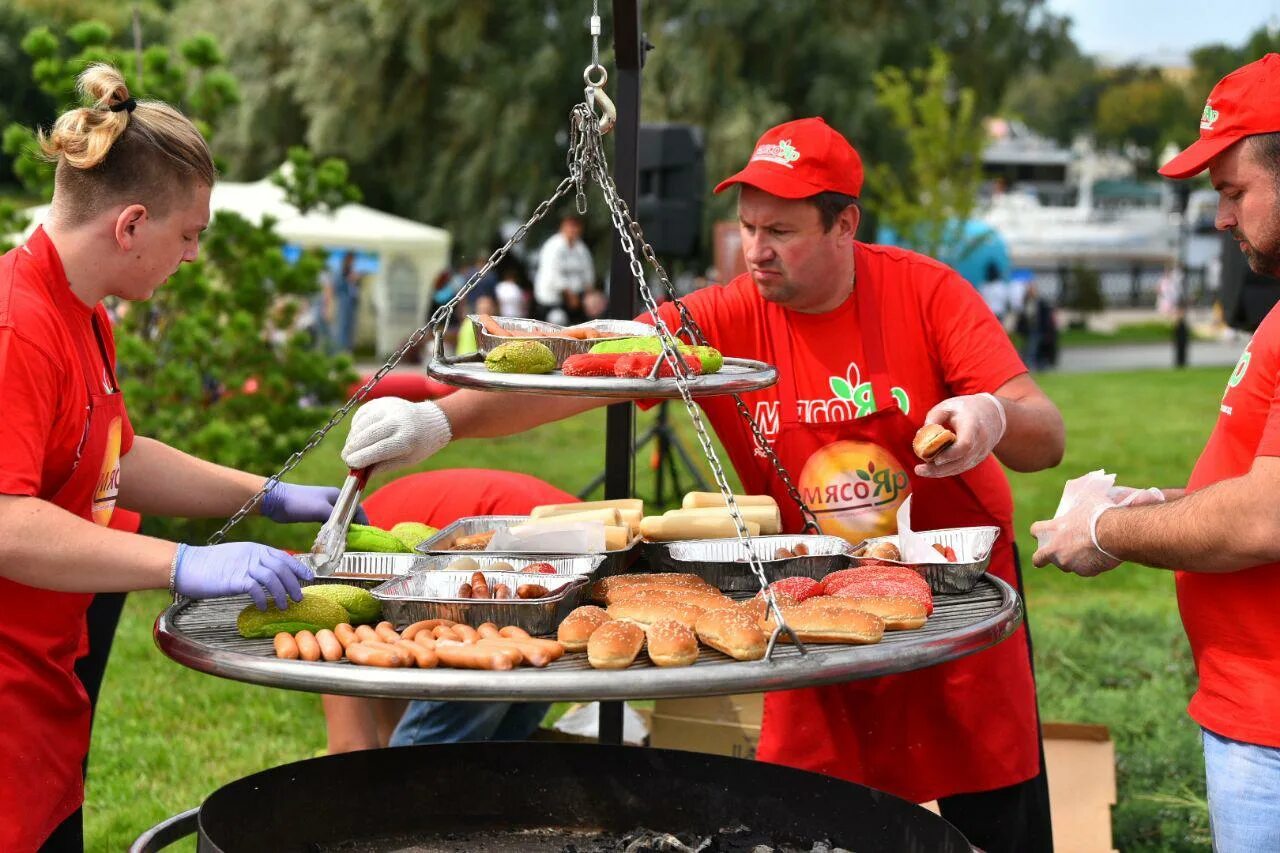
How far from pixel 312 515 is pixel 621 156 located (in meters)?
1.19

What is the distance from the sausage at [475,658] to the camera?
80.2 inches

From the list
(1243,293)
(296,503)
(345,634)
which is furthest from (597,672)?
(1243,293)

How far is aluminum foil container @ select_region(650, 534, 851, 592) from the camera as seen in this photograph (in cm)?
268

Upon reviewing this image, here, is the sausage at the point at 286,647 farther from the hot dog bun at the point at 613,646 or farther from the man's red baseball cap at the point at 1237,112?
the man's red baseball cap at the point at 1237,112

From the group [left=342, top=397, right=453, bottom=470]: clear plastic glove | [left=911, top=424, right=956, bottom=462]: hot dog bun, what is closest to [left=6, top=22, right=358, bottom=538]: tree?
[left=342, top=397, right=453, bottom=470]: clear plastic glove

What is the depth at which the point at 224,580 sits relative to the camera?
2225mm

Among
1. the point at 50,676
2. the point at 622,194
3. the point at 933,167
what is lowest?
the point at 50,676

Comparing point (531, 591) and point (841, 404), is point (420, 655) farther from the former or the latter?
point (841, 404)

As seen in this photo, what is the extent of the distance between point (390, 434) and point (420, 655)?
828 millimetres

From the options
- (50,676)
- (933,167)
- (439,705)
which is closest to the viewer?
(50,676)

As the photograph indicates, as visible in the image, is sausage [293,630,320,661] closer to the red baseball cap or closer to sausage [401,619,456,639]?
sausage [401,619,456,639]

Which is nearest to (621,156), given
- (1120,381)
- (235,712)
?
(235,712)

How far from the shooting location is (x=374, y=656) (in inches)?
81.0

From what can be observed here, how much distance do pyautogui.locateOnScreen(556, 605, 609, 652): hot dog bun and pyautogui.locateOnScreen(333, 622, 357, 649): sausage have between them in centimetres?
32
